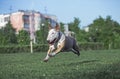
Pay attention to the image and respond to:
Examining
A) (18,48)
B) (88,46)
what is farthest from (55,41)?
(88,46)

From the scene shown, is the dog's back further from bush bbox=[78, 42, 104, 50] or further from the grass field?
bush bbox=[78, 42, 104, 50]

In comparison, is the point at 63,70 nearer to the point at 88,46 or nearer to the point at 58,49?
the point at 58,49

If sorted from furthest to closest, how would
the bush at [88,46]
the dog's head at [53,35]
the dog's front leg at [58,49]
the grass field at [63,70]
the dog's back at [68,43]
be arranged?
the bush at [88,46]
the dog's back at [68,43]
the dog's front leg at [58,49]
the dog's head at [53,35]
the grass field at [63,70]

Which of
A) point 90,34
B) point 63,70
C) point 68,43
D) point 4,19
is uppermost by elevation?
point 4,19

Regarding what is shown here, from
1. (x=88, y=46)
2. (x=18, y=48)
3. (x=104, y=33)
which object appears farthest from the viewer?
(x=104, y=33)

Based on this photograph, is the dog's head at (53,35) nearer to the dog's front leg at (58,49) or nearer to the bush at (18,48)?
the dog's front leg at (58,49)

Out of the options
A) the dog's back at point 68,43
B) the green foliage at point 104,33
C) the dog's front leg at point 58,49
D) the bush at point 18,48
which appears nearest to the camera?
the dog's front leg at point 58,49

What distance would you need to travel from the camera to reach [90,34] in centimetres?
7312

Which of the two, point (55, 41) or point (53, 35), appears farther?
point (55, 41)

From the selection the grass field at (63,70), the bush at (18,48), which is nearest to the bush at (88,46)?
the bush at (18,48)

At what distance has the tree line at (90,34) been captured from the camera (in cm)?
6462

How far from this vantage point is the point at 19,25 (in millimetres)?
102938

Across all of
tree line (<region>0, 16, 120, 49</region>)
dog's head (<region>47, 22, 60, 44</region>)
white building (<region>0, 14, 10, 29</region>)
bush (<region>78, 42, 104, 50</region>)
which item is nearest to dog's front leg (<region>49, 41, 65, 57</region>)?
dog's head (<region>47, 22, 60, 44</region>)

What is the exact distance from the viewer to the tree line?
2544 inches
